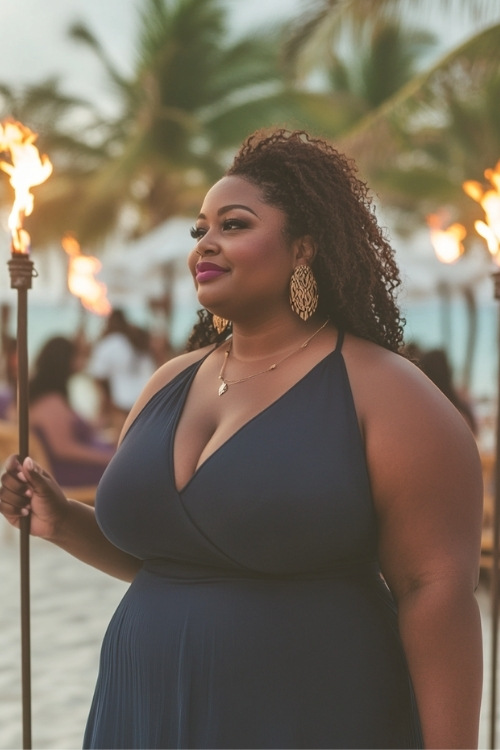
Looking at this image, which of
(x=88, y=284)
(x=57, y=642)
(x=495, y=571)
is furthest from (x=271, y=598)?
(x=88, y=284)

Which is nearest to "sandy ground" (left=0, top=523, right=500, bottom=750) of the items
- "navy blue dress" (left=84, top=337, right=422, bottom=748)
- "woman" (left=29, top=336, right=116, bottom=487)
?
"woman" (left=29, top=336, right=116, bottom=487)

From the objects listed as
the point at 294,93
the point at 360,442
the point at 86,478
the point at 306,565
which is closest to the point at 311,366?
the point at 360,442

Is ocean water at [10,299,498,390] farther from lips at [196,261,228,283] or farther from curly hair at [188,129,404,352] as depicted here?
lips at [196,261,228,283]

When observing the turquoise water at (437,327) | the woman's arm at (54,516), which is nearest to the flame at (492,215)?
the woman's arm at (54,516)

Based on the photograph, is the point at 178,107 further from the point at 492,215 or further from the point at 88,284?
the point at 492,215

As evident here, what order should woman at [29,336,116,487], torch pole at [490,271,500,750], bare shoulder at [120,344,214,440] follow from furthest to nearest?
woman at [29,336,116,487] < torch pole at [490,271,500,750] < bare shoulder at [120,344,214,440]

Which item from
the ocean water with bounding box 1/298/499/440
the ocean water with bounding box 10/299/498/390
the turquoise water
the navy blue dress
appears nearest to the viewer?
the navy blue dress

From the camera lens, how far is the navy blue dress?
73.8 inches

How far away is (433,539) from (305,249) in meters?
0.69

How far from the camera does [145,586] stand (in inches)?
82.5

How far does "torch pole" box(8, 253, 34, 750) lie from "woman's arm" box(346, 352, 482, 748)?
3.17ft

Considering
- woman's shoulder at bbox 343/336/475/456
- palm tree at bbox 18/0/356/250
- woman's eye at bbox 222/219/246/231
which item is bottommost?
woman's shoulder at bbox 343/336/475/456

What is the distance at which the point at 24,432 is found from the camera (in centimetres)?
249

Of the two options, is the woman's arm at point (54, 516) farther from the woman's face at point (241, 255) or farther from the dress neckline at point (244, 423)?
the woman's face at point (241, 255)
